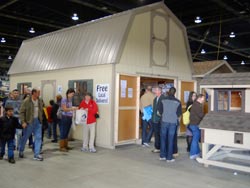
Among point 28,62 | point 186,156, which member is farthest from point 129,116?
point 28,62

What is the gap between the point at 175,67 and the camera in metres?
9.45

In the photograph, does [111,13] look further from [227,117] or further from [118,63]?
[227,117]

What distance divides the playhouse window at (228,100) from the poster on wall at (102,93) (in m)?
3.06

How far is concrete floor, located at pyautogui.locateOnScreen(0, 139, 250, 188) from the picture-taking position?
180 inches

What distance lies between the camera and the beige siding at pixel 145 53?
7.88m

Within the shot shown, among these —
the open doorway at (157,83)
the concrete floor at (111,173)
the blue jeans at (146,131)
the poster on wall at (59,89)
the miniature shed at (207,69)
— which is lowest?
the concrete floor at (111,173)

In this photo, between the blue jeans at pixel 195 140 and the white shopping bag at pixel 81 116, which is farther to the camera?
the white shopping bag at pixel 81 116

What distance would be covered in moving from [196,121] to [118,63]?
258 cm

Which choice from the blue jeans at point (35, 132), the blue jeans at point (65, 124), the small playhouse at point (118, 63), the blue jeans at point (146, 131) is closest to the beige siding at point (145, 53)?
the small playhouse at point (118, 63)

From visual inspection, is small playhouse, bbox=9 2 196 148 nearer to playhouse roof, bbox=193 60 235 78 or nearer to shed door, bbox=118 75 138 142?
shed door, bbox=118 75 138 142

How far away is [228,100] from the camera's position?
5.62m

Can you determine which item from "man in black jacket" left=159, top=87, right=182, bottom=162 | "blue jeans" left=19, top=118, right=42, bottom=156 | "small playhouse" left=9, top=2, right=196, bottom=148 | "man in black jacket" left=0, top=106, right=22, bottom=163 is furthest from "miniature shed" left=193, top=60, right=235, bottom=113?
"man in black jacket" left=0, top=106, right=22, bottom=163

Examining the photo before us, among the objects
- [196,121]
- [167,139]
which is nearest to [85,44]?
[167,139]

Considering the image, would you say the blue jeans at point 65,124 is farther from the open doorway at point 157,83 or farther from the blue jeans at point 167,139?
the open doorway at point 157,83
